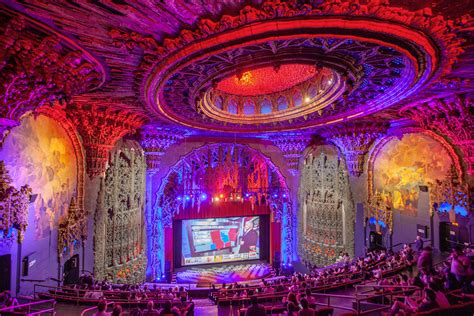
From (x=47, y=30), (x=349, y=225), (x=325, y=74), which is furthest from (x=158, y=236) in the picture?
(x=47, y=30)

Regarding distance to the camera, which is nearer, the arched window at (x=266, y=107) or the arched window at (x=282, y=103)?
the arched window at (x=282, y=103)

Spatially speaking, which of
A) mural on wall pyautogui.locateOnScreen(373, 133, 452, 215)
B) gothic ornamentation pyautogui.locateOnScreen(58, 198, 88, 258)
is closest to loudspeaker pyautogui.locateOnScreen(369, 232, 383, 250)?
mural on wall pyautogui.locateOnScreen(373, 133, 452, 215)

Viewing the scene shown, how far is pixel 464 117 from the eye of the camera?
33.1 feet

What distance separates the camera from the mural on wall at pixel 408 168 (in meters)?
12.8

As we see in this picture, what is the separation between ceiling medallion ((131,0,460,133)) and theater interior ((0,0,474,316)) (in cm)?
4

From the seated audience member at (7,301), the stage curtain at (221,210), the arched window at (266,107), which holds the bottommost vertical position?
the seated audience member at (7,301)

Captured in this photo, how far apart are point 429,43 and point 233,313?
345 inches

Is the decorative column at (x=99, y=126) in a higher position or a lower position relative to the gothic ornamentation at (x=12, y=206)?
higher

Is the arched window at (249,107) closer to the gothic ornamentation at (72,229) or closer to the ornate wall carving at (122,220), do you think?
the ornate wall carving at (122,220)

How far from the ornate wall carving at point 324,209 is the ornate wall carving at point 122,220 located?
10.7m

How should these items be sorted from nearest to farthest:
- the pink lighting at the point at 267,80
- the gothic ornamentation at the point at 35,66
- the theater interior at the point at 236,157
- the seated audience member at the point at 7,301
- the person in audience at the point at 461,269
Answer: the gothic ornamentation at the point at 35,66, the theater interior at the point at 236,157, the seated audience member at the point at 7,301, the person in audience at the point at 461,269, the pink lighting at the point at 267,80

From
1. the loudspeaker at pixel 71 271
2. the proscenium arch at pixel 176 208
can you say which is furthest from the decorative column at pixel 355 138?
the loudspeaker at pixel 71 271

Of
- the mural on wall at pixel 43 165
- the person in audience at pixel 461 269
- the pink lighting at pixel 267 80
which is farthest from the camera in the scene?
the pink lighting at pixel 267 80

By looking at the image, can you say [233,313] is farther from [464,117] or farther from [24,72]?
[464,117]
